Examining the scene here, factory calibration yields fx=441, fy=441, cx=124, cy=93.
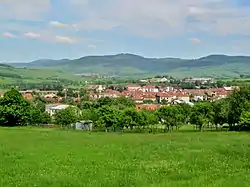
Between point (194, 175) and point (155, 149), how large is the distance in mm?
14354

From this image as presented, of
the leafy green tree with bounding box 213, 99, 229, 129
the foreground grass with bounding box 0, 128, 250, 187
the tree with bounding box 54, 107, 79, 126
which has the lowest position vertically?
the tree with bounding box 54, 107, 79, 126

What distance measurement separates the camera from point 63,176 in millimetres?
28141

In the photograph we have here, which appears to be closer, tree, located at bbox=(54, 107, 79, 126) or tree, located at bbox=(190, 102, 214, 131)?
tree, located at bbox=(190, 102, 214, 131)

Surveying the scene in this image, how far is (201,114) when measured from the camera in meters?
98.6

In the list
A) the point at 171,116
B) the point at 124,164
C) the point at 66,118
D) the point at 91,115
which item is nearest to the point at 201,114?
the point at 171,116

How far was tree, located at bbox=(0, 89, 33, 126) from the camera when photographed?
3607 inches

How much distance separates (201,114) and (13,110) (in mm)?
40899

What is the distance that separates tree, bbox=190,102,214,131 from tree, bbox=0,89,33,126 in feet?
121

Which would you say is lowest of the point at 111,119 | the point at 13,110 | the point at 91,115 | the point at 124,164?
the point at 91,115

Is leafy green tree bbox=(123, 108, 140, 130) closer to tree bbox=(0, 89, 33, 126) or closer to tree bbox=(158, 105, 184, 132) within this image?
tree bbox=(158, 105, 184, 132)

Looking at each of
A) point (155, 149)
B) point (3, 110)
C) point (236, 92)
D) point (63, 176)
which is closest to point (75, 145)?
point (155, 149)

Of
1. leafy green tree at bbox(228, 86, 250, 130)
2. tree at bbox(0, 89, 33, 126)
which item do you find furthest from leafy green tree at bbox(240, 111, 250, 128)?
tree at bbox(0, 89, 33, 126)

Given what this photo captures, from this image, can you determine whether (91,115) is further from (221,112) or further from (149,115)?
(221,112)

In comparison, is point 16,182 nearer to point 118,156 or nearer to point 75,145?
point 118,156
